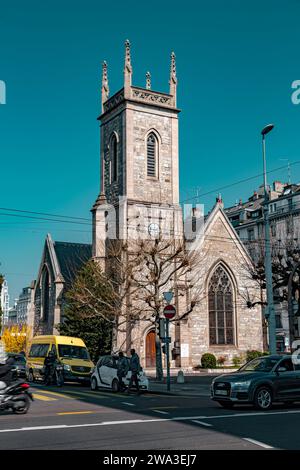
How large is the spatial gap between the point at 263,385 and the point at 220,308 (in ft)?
88.8

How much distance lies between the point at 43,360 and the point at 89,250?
2292 cm

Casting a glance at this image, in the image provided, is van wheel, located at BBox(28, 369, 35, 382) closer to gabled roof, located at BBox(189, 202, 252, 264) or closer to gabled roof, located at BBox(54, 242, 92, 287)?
gabled roof, located at BBox(54, 242, 92, 287)

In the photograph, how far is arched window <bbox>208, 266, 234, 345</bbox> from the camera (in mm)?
40719

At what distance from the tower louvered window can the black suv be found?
2676 centimetres

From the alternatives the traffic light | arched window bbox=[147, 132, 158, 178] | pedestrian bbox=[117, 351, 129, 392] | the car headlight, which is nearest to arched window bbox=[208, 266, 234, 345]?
arched window bbox=[147, 132, 158, 178]

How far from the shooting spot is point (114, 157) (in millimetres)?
41750

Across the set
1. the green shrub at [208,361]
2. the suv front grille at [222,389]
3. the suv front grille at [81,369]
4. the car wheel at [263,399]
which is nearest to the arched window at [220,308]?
the green shrub at [208,361]

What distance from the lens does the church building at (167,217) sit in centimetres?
3888

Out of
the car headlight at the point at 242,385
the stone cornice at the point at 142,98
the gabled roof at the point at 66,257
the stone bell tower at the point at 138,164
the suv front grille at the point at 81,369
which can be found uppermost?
the stone cornice at the point at 142,98

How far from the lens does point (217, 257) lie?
4159 centimetres

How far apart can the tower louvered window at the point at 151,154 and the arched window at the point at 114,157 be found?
7.90 ft

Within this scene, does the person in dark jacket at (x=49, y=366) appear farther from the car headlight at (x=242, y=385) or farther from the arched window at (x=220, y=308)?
the arched window at (x=220, y=308)

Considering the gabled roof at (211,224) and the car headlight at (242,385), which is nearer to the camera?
the car headlight at (242,385)

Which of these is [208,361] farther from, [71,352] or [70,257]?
[70,257]
